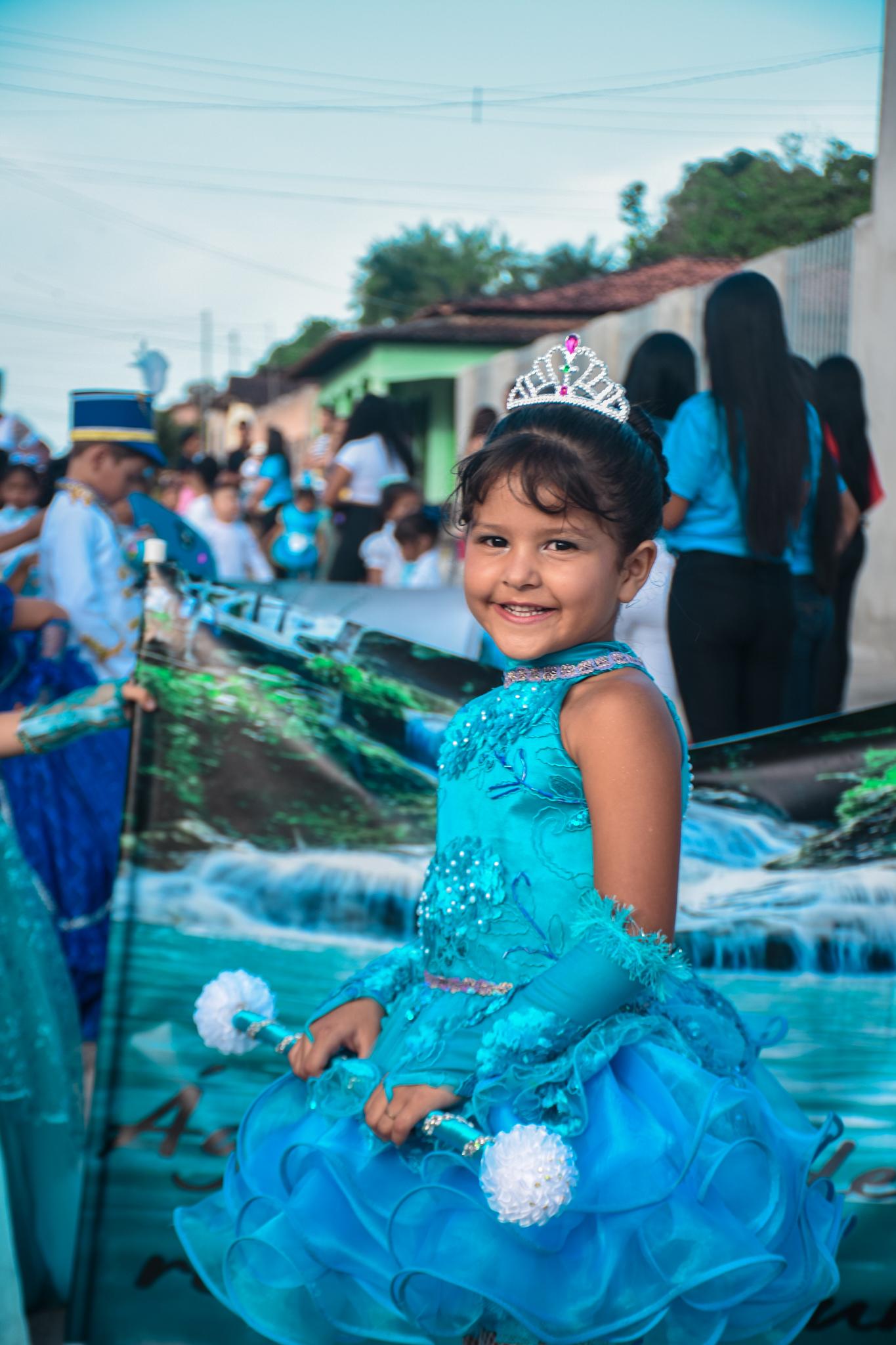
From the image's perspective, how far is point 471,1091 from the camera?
1546mm

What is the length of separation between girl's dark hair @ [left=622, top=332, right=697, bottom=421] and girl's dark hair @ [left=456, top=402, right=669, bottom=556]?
246cm

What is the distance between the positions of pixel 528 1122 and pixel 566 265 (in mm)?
18997

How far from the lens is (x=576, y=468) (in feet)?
5.45

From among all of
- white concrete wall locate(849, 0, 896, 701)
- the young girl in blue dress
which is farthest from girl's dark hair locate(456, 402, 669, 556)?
white concrete wall locate(849, 0, 896, 701)

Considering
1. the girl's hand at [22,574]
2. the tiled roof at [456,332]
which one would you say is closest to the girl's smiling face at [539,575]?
the girl's hand at [22,574]

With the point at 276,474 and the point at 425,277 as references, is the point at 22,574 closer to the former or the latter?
the point at 276,474

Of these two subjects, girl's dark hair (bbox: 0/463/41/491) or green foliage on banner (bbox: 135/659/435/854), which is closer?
green foliage on banner (bbox: 135/659/435/854)

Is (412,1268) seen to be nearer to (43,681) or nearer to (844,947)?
(844,947)

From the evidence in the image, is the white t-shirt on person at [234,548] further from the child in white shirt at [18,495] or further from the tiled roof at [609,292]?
the tiled roof at [609,292]

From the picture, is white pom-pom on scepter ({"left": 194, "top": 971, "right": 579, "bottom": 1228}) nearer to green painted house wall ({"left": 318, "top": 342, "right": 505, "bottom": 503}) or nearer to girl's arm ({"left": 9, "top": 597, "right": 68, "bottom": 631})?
girl's arm ({"left": 9, "top": 597, "right": 68, "bottom": 631})

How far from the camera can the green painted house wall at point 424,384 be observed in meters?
22.7

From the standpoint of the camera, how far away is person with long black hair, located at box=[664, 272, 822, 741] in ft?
12.6

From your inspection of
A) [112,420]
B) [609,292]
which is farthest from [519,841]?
[609,292]

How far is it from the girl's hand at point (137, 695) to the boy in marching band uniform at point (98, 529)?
4.24 feet
